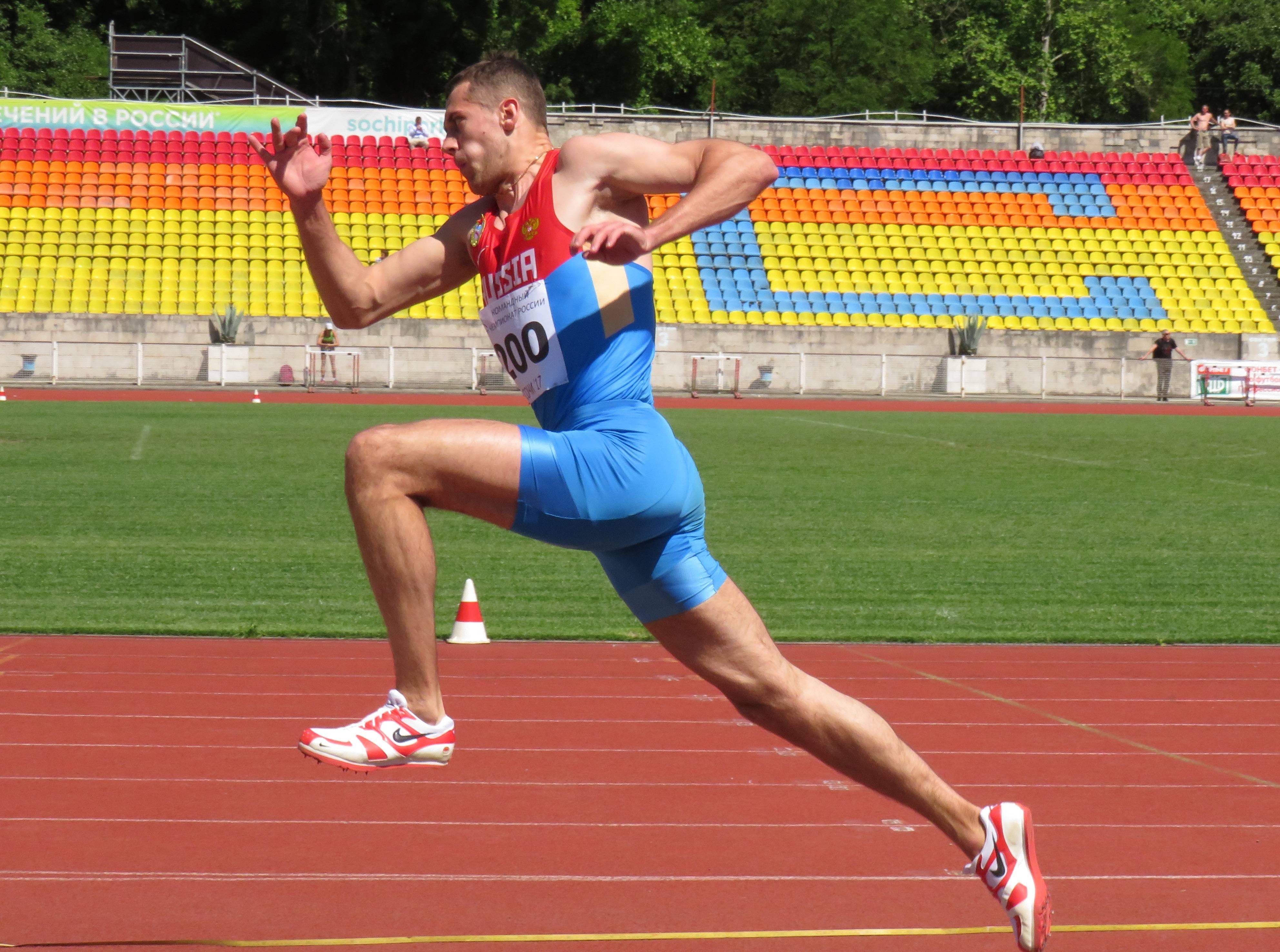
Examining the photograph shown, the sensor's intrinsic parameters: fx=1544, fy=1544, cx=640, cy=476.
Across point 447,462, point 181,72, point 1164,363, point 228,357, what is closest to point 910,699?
point 447,462

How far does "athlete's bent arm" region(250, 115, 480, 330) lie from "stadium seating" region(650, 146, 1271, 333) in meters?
31.0

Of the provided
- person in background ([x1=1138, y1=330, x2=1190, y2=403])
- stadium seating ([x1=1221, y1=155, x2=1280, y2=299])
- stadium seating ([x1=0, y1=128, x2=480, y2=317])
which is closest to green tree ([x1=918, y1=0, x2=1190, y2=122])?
stadium seating ([x1=1221, y1=155, x2=1280, y2=299])

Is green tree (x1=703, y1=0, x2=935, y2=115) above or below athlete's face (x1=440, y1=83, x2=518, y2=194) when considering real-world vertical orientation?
above

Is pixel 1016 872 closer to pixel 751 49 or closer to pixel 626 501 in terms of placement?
pixel 626 501

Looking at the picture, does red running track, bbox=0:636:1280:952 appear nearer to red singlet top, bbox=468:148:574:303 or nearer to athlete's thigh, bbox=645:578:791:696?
athlete's thigh, bbox=645:578:791:696

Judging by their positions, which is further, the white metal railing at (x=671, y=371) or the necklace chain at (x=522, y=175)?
the white metal railing at (x=671, y=371)

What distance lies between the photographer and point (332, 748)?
3.30 metres

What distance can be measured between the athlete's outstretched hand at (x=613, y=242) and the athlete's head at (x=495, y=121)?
21.1 inches

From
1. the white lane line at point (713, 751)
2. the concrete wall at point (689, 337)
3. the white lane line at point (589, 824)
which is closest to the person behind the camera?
the white lane line at point (589, 824)

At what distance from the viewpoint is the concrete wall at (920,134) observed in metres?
40.2

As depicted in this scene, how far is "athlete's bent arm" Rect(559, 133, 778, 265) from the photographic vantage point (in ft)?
11.1

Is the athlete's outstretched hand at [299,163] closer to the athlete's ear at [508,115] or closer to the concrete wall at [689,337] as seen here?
the athlete's ear at [508,115]

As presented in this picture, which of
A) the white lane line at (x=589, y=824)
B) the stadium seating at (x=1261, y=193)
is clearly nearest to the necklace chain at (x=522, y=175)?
the white lane line at (x=589, y=824)

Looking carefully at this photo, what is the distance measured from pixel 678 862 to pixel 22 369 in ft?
99.5
